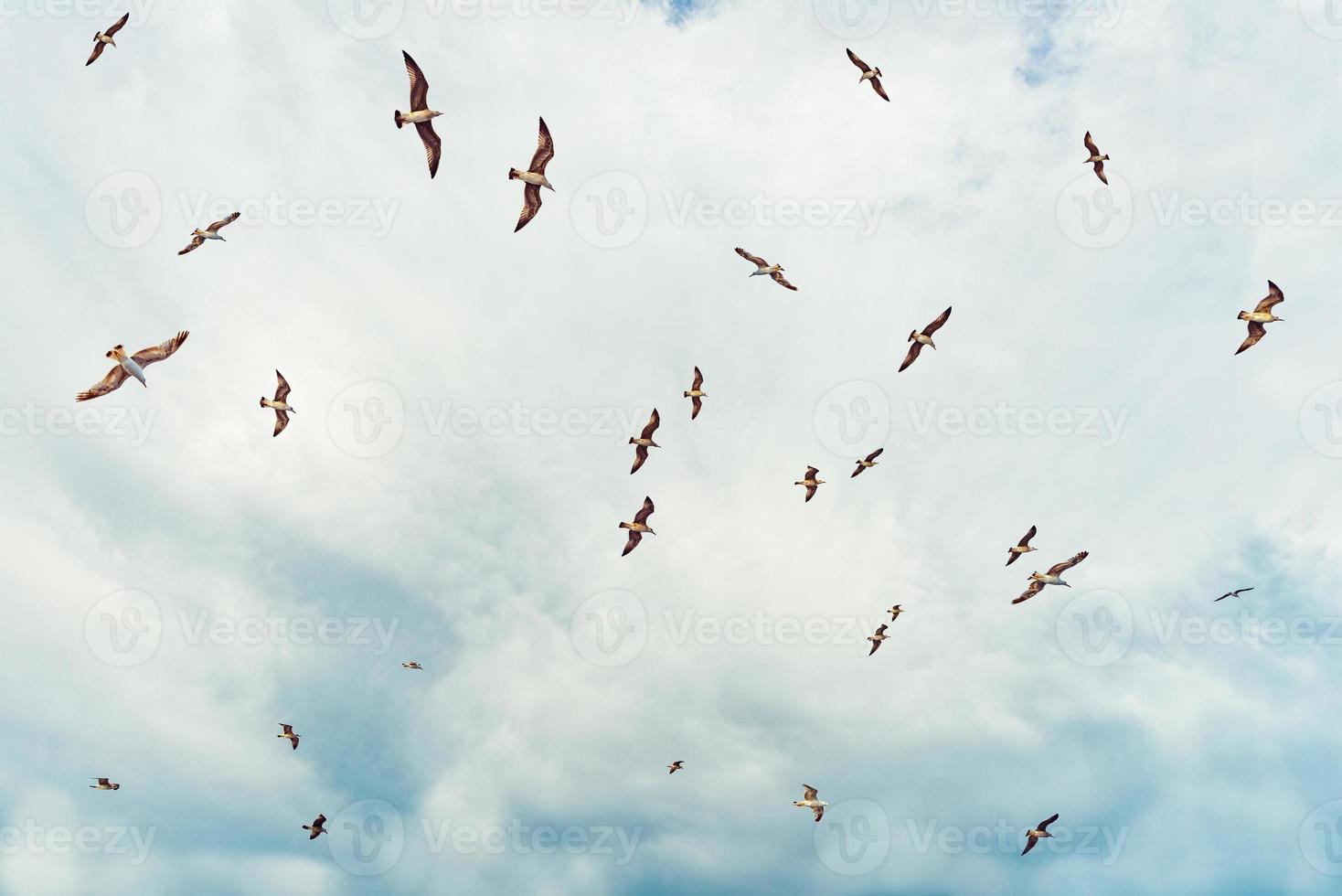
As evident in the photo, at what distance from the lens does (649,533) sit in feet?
207

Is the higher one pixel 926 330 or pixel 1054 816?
pixel 926 330

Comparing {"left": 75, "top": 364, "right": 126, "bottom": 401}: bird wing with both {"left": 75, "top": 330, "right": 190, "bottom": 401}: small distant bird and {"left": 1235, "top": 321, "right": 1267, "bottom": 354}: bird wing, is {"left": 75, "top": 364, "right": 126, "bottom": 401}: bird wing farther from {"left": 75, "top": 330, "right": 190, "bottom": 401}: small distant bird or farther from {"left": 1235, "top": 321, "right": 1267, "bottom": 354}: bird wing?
{"left": 1235, "top": 321, "right": 1267, "bottom": 354}: bird wing

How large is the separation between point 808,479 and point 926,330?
13.4 meters

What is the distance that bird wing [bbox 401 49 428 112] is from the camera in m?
40.3

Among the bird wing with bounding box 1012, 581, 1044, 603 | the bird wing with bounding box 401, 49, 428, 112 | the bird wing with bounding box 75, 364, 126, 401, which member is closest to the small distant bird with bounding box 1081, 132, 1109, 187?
the bird wing with bounding box 1012, 581, 1044, 603

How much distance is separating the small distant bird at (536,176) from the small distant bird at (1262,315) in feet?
139

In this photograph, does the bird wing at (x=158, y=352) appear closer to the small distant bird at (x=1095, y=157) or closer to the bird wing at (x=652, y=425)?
the bird wing at (x=652, y=425)

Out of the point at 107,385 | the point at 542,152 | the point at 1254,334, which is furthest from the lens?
the point at 1254,334

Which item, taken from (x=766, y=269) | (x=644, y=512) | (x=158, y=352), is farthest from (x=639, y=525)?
(x=158, y=352)

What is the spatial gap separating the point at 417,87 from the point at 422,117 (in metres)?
1.41

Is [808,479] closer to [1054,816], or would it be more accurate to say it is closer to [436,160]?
[1054,816]

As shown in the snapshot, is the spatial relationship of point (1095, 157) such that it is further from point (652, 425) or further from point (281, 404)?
point (281, 404)

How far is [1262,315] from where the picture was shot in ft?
177

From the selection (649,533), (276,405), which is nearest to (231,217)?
(276,405)
